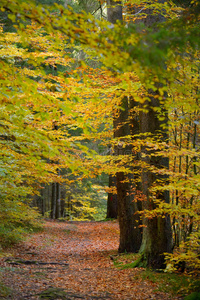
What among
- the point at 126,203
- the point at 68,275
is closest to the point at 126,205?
the point at 126,203

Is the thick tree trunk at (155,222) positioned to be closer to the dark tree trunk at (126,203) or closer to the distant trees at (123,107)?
the distant trees at (123,107)

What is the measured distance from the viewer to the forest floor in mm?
5316

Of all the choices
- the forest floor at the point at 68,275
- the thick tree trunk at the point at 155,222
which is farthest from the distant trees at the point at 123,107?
the forest floor at the point at 68,275

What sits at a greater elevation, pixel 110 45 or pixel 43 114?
pixel 110 45

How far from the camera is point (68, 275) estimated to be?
698 centimetres

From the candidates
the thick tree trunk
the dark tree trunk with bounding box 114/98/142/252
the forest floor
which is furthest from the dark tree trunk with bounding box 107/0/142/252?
the thick tree trunk

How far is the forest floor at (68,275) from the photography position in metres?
5.32

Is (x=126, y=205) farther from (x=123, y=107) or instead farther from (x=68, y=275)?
(x=123, y=107)

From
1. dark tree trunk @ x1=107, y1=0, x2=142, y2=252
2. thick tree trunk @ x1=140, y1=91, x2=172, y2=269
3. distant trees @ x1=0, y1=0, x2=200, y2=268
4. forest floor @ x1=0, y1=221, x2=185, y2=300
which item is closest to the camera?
distant trees @ x1=0, y1=0, x2=200, y2=268

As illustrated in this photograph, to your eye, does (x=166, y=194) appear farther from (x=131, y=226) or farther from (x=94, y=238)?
(x=94, y=238)

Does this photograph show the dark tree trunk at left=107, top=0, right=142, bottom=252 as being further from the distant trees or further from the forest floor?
the forest floor

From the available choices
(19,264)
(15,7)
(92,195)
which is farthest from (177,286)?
(92,195)

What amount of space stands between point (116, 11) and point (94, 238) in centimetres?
997

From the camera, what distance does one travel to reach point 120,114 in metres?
8.47
